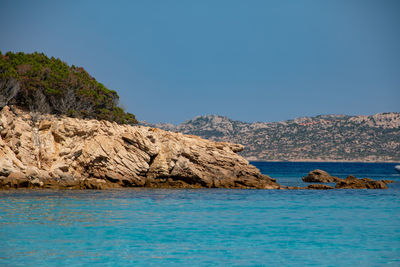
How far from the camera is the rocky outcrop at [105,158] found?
38.9 meters

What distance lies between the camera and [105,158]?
42094 mm

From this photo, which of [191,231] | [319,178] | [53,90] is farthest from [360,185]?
[53,90]

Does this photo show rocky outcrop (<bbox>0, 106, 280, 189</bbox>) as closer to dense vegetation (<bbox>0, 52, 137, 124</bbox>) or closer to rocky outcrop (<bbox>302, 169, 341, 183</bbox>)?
dense vegetation (<bbox>0, 52, 137, 124</bbox>)

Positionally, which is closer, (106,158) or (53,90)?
(106,158)

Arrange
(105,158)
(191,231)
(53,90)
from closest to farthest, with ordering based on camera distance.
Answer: (191,231) → (105,158) → (53,90)

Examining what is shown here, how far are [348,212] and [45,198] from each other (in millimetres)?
20429

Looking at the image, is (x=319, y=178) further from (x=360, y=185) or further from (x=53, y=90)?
(x=53, y=90)

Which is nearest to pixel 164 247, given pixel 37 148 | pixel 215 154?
pixel 37 148

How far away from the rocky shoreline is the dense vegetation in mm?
2040

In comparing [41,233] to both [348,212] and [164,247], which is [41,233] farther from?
[348,212]

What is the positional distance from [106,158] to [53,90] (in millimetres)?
11822

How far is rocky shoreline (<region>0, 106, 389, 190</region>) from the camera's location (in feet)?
128

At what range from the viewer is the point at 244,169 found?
4819 cm

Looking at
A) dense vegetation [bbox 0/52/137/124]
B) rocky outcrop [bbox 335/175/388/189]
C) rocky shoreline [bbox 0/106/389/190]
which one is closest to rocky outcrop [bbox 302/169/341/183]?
rocky outcrop [bbox 335/175/388/189]
